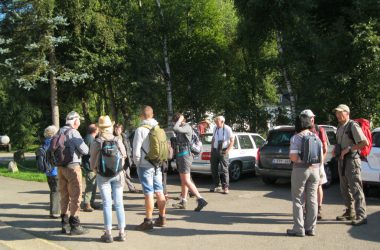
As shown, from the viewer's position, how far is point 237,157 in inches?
532

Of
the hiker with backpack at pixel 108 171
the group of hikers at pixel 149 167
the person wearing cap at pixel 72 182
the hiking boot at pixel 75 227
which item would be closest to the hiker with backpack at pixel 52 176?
the group of hikers at pixel 149 167

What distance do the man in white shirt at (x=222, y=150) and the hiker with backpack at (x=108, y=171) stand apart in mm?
4790

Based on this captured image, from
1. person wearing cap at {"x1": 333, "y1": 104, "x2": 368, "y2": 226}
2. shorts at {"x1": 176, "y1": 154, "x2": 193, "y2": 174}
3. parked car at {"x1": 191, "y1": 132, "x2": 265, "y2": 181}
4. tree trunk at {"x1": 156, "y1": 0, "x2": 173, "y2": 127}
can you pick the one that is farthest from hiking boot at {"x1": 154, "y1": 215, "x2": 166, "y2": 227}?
tree trunk at {"x1": 156, "y1": 0, "x2": 173, "y2": 127}

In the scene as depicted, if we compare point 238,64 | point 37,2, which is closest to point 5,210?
point 37,2

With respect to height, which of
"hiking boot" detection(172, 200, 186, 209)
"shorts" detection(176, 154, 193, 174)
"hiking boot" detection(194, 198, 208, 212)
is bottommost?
"hiking boot" detection(172, 200, 186, 209)

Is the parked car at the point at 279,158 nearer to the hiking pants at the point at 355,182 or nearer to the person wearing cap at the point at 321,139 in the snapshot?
the person wearing cap at the point at 321,139

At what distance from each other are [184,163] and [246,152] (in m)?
5.53

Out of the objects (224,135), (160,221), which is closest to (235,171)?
(224,135)

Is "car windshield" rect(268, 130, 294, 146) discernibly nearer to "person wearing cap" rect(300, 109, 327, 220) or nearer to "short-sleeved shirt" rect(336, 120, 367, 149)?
"person wearing cap" rect(300, 109, 327, 220)

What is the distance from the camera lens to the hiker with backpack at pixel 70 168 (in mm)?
7109

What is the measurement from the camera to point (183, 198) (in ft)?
29.6

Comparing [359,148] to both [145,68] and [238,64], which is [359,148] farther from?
[238,64]

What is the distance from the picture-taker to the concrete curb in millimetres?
6559

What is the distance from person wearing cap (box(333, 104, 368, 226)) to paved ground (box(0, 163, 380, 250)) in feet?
1.00
